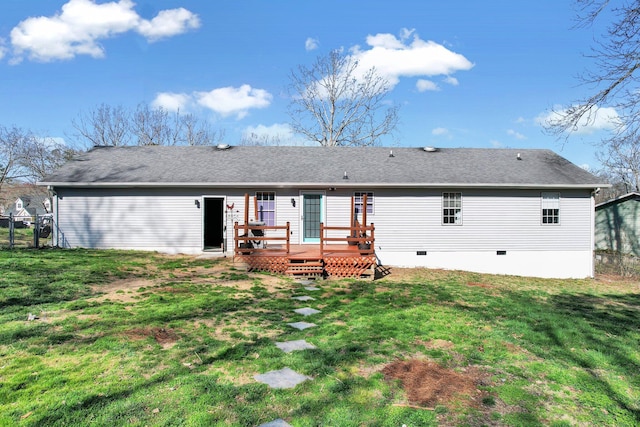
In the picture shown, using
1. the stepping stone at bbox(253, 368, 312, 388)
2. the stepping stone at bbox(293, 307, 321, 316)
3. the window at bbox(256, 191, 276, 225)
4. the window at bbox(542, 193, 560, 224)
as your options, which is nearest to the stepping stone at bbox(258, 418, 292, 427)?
the stepping stone at bbox(253, 368, 312, 388)

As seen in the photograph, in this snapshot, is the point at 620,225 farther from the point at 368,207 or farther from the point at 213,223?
the point at 213,223

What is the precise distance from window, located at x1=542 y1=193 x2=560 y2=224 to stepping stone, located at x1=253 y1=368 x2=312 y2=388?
43.5ft

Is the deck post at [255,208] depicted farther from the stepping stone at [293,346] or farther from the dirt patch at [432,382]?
the dirt patch at [432,382]

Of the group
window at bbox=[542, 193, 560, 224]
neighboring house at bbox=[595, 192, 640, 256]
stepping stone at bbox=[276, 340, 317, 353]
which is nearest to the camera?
stepping stone at bbox=[276, 340, 317, 353]

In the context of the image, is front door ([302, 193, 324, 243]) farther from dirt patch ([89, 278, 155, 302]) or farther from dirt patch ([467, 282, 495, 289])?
dirt patch ([89, 278, 155, 302])

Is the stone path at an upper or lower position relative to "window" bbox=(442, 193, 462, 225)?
lower

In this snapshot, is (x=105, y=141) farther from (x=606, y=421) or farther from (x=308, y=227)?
(x=606, y=421)

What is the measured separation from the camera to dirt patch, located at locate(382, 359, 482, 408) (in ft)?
11.0

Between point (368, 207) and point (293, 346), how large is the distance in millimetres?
9184

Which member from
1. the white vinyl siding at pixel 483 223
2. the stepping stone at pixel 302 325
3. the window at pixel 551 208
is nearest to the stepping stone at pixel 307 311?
the stepping stone at pixel 302 325

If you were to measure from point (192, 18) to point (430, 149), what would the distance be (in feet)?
48.5

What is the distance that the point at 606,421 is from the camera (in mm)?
3107

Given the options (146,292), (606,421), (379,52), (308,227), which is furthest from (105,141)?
(606,421)

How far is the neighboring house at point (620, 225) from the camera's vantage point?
20328 millimetres
